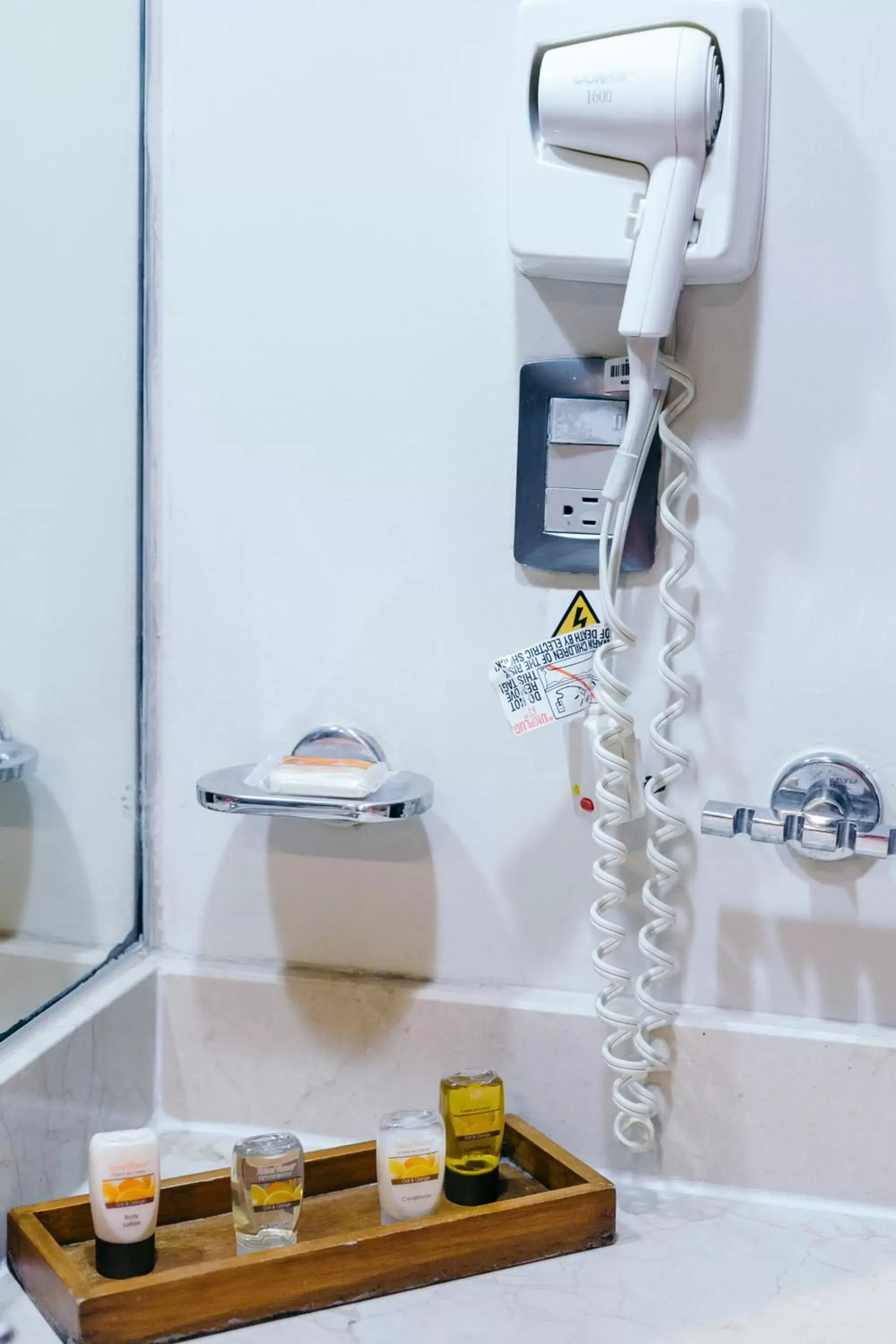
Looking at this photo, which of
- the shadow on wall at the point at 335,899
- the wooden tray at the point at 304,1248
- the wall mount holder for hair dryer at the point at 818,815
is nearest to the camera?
the wooden tray at the point at 304,1248

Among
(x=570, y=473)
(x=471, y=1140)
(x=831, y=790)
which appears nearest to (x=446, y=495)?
(x=570, y=473)

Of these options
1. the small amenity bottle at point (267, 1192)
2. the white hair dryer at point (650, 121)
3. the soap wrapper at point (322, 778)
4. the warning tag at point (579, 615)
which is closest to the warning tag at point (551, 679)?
the warning tag at point (579, 615)

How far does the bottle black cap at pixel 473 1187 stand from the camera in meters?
0.81

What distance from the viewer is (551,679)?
88cm

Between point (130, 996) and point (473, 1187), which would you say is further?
point (130, 996)

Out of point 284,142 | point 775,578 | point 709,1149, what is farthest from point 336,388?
point 709,1149

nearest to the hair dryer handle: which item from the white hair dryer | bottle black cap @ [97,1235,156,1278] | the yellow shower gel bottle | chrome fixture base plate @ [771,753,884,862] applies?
the white hair dryer

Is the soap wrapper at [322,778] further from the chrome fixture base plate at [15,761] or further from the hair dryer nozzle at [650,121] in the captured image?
the hair dryer nozzle at [650,121]

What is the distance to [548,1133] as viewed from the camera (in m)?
0.92

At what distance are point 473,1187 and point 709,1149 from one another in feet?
→ 0.59

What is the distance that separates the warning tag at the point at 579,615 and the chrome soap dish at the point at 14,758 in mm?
381

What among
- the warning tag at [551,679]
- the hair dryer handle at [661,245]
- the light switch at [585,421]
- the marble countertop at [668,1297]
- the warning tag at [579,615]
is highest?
the hair dryer handle at [661,245]

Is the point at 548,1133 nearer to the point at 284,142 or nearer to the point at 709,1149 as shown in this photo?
the point at 709,1149

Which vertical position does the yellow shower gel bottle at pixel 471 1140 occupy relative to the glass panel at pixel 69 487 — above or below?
below
